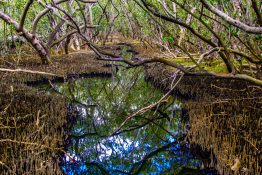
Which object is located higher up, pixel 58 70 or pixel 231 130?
pixel 58 70

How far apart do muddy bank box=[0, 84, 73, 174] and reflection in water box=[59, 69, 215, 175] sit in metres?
0.42

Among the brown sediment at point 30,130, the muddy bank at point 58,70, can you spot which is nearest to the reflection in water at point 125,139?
the brown sediment at point 30,130

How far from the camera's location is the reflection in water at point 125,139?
18.5ft

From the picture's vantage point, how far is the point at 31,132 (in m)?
5.69

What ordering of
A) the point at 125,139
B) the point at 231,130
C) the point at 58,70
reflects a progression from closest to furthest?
1. the point at 231,130
2. the point at 125,139
3. the point at 58,70

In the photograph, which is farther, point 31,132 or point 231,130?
point 31,132

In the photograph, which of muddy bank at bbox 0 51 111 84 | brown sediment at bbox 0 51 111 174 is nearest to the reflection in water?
brown sediment at bbox 0 51 111 174

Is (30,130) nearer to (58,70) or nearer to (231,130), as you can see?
(231,130)

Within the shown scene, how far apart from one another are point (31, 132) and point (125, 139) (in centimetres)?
220

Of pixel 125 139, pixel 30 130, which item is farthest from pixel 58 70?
pixel 30 130

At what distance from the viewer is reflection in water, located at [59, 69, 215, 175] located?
5.64 meters

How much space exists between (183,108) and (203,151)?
9.85 ft

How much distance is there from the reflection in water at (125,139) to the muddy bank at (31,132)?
420mm

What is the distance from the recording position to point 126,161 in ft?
19.5
